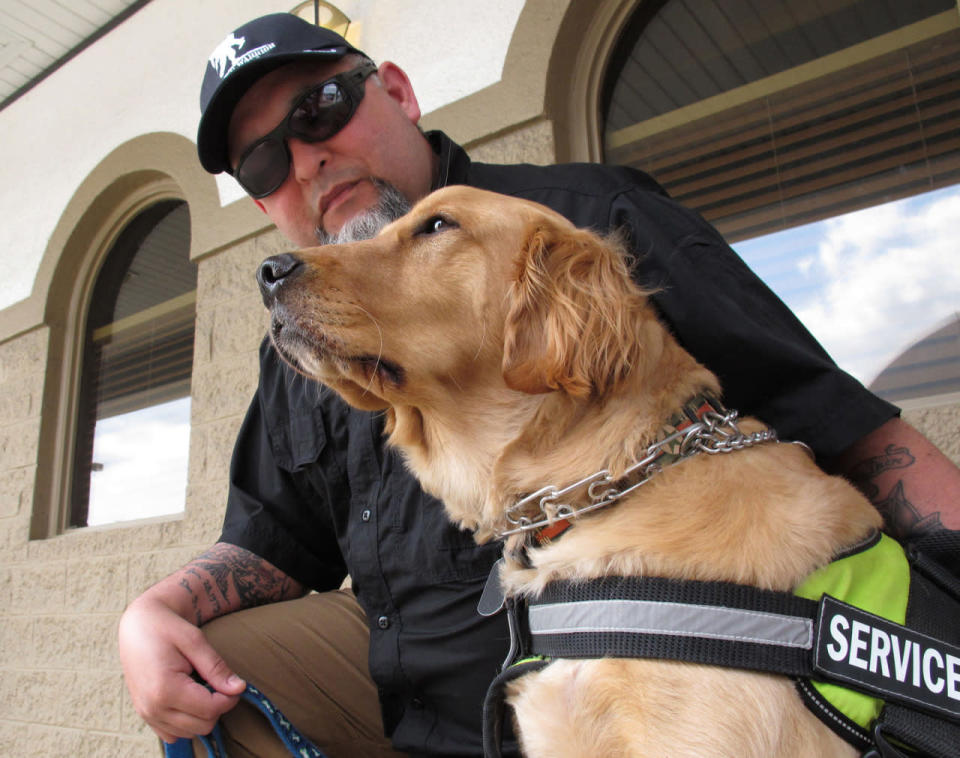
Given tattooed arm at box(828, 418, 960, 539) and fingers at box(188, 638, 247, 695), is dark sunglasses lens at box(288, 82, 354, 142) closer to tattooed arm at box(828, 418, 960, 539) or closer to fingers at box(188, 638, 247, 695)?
fingers at box(188, 638, 247, 695)

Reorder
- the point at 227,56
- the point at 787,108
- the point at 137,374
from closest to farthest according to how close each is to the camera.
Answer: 1. the point at 227,56
2. the point at 787,108
3. the point at 137,374

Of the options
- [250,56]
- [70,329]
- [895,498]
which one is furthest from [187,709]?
[70,329]

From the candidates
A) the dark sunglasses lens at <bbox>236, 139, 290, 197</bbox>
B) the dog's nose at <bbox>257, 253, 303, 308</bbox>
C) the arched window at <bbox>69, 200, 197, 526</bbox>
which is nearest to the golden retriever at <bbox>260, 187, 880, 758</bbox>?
the dog's nose at <bbox>257, 253, 303, 308</bbox>

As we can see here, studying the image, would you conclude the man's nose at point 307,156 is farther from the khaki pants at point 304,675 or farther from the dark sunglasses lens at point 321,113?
the khaki pants at point 304,675

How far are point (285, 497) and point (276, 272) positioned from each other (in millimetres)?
905

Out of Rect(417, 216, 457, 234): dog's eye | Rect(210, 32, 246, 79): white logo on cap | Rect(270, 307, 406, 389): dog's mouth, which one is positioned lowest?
Rect(270, 307, 406, 389): dog's mouth

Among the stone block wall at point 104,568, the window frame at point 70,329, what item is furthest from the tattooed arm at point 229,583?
the window frame at point 70,329

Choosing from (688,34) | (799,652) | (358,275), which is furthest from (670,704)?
(688,34)

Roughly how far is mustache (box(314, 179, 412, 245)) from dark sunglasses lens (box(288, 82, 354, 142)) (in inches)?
7.6

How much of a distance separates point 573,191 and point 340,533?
1144mm

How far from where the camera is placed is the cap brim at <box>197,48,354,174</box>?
2.04m

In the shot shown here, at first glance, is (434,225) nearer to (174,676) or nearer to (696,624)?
(696,624)

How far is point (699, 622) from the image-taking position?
1.08 meters

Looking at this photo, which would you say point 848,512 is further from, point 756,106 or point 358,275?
point 756,106
